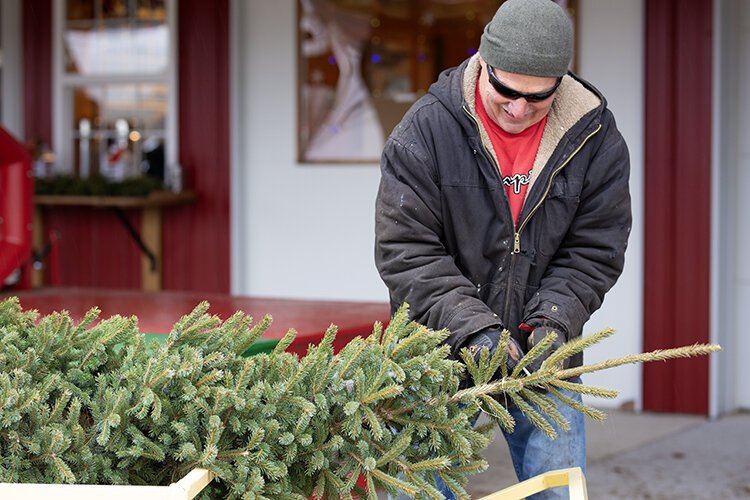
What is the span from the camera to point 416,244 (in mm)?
2850

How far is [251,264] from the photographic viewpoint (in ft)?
24.3

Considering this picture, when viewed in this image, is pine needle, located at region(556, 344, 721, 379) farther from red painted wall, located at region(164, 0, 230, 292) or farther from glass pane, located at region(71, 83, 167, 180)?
glass pane, located at region(71, 83, 167, 180)

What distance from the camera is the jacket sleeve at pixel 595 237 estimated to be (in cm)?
294

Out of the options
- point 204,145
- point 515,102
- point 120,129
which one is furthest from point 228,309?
point 120,129

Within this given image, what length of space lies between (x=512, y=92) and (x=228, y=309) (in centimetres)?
174

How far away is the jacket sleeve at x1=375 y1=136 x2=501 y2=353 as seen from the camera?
278cm

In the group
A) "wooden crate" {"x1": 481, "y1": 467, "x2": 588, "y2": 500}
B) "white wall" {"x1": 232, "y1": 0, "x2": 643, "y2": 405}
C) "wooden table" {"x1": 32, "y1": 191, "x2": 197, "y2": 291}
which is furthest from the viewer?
"wooden table" {"x1": 32, "y1": 191, "x2": 197, "y2": 291}

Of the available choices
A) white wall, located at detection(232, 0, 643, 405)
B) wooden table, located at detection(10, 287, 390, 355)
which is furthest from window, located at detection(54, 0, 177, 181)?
wooden table, located at detection(10, 287, 390, 355)

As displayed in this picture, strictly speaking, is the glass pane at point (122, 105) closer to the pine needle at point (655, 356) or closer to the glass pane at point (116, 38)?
the glass pane at point (116, 38)

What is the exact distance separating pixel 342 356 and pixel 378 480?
0.25 metres

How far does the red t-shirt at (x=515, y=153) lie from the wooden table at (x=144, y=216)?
177 inches

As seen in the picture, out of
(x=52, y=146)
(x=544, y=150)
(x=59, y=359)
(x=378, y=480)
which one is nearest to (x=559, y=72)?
(x=544, y=150)

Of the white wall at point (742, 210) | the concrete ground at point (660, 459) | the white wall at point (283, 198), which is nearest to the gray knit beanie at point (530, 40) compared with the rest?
the concrete ground at point (660, 459)

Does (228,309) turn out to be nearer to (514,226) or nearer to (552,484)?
(514,226)
